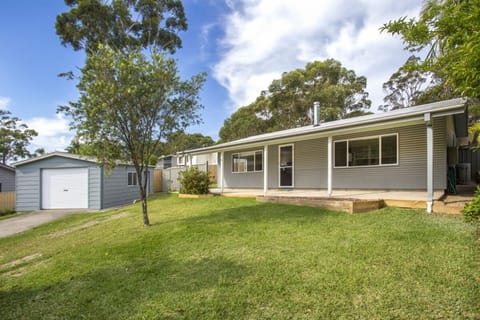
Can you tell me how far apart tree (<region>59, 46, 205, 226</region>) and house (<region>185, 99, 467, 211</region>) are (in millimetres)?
3601

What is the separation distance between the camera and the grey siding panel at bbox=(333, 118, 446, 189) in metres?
7.38

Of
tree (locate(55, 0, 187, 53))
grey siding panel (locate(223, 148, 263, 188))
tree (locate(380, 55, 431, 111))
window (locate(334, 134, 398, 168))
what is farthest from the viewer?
tree (locate(380, 55, 431, 111))

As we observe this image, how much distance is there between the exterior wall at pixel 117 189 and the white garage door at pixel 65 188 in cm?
93

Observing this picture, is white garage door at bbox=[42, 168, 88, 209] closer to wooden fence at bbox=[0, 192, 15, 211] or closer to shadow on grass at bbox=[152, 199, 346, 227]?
wooden fence at bbox=[0, 192, 15, 211]

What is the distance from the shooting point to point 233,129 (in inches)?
1266

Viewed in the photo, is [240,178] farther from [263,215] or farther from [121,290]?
[121,290]

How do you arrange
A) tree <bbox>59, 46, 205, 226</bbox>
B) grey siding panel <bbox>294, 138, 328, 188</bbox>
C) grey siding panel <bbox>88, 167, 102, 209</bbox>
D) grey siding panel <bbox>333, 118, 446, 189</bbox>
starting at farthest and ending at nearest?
1. grey siding panel <bbox>88, 167, 102, 209</bbox>
2. grey siding panel <bbox>294, 138, 328, 188</bbox>
3. grey siding panel <bbox>333, 118, 446, 189</bbox>
4. tree <bbox>59, 46, 205, 226</bbox>

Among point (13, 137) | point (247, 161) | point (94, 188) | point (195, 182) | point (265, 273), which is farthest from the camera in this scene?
point (13, 137)

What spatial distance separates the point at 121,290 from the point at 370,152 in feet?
27.7

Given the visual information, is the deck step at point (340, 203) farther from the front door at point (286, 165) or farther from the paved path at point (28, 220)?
the paved path at point (28, 220)

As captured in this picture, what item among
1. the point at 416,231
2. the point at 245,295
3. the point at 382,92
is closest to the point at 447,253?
the point at 416,231

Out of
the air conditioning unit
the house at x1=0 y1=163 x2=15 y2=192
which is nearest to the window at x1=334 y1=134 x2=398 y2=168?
the air conditioning unit

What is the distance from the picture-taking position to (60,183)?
43.1 feet

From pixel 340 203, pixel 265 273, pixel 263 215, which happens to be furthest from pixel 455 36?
pixel 263 215
